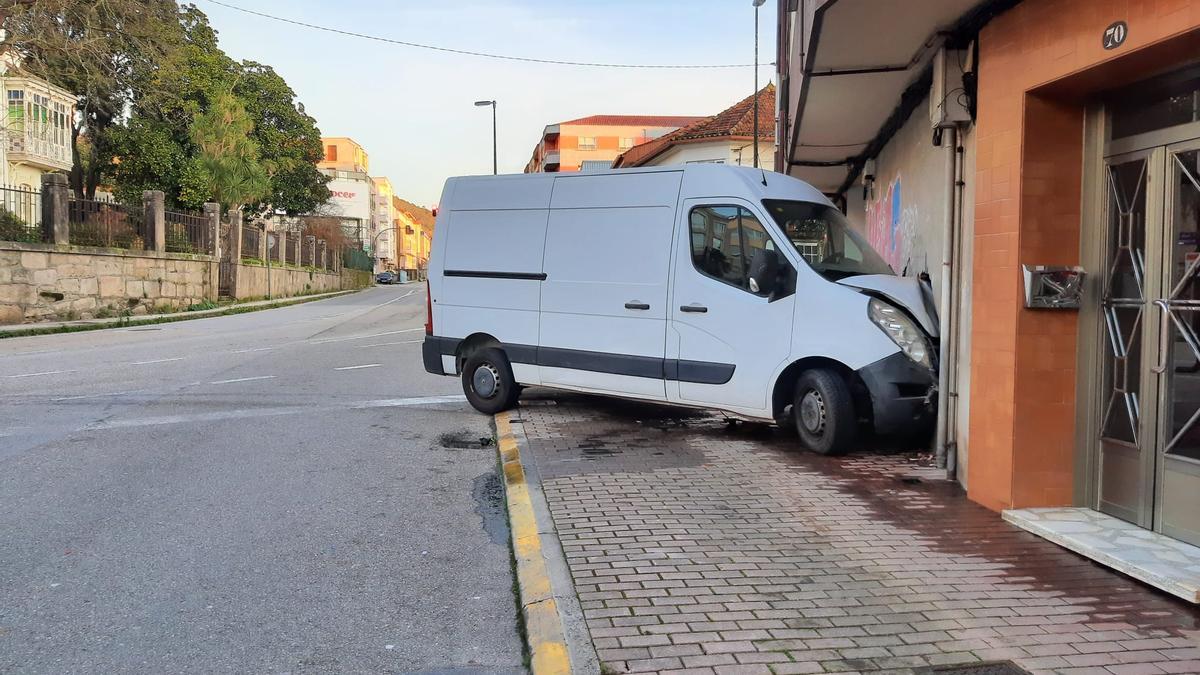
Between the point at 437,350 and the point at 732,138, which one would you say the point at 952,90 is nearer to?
the point at 437,350

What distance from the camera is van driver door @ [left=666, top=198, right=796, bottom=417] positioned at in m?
7.38

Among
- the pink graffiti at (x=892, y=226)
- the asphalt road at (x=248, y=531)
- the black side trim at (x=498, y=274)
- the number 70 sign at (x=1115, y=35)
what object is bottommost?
the asphalt road at (x=248, y=531)

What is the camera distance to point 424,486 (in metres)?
Answer: 6.57

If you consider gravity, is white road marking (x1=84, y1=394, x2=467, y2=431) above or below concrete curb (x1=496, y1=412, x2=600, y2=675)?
above

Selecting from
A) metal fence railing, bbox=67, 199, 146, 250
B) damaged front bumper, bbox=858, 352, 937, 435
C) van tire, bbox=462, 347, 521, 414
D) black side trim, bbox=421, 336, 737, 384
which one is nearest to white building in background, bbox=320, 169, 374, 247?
metal fence railing, bbox=67, 199, 146, 250

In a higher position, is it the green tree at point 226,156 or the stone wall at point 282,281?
the green tree at point 226,156

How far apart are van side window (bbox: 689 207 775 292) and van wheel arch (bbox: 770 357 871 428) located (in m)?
0.78

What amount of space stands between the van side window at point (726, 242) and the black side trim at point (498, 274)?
171 cm

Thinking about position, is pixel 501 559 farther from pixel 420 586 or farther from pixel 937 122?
pixel 937 122

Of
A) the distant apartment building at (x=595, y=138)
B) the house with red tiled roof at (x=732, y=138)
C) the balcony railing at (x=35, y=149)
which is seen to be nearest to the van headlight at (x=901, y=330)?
the house with red tiled roof at (x=732, y=138)

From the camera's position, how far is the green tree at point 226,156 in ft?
116

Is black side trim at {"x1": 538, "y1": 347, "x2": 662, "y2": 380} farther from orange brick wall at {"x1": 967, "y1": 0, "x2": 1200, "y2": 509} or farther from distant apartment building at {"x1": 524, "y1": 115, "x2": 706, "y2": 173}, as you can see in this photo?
distant apartment building at {"x1": 524, "y1": 115, "x2": 706, "y2": 173}

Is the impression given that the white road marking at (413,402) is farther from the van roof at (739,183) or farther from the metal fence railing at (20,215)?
the metal fence railing at (20,215)

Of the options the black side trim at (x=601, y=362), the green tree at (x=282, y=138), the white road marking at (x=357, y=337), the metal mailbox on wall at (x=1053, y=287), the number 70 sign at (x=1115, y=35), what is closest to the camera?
the number 70 sign at (x=1115, y=35)
